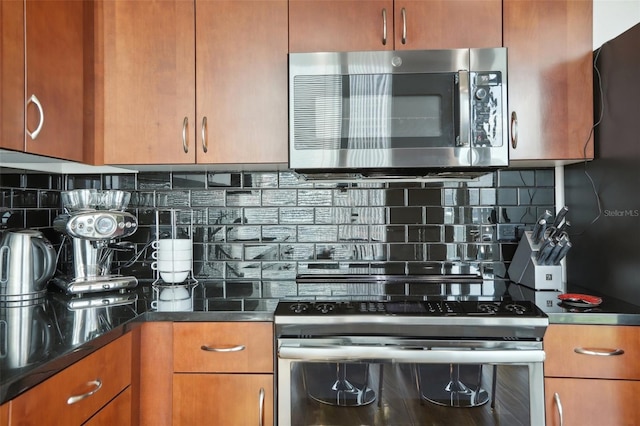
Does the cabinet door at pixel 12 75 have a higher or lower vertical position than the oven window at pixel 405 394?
higher

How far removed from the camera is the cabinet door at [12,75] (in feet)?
3.95

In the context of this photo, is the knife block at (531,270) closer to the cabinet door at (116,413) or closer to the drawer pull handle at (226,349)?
the drawer pull handle at (226,349)

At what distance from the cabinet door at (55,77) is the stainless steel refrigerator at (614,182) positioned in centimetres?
196

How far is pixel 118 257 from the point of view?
202 cm

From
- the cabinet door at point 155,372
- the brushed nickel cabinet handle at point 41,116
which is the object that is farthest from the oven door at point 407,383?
the brushed nickel cabinet handle at point 41,116

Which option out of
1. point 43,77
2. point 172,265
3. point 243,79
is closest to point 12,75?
point 43,77

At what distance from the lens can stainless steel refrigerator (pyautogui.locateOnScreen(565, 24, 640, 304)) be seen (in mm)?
1424

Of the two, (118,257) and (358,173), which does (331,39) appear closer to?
(358,173)

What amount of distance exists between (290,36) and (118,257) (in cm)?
130

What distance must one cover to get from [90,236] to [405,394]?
50.3 inches

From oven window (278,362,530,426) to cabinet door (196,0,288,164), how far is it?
831mm

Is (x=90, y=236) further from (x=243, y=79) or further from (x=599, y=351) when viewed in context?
(x=599, y=351)

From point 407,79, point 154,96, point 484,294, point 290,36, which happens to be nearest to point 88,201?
point 154,96

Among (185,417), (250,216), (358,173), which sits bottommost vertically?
(185,417)
